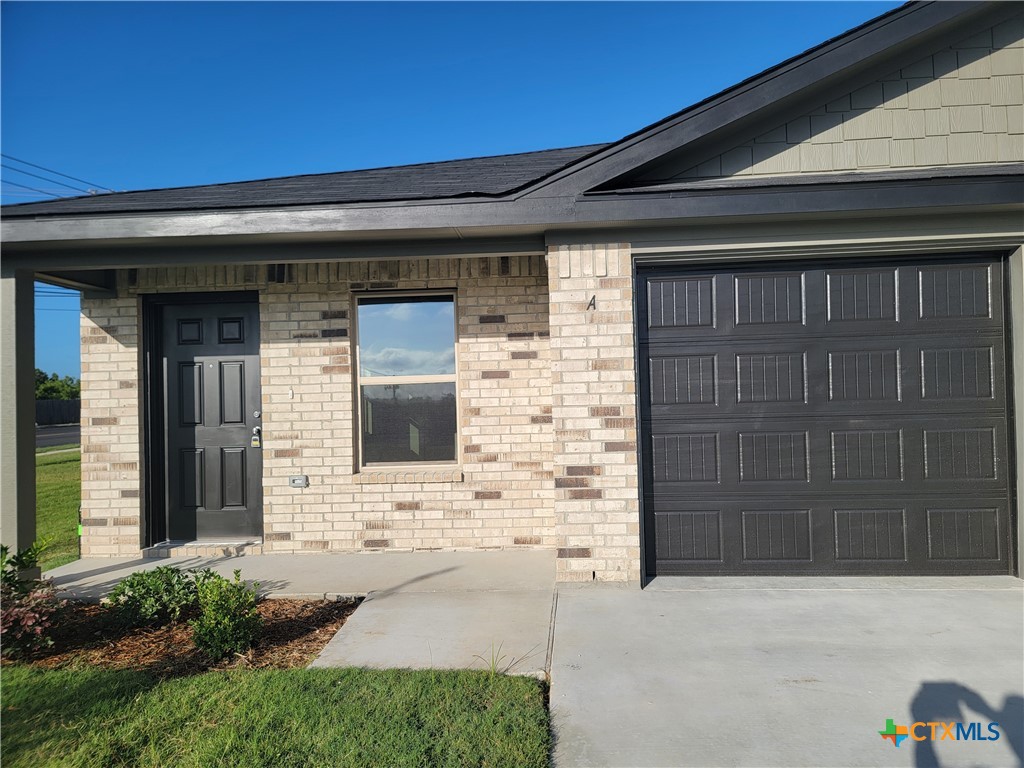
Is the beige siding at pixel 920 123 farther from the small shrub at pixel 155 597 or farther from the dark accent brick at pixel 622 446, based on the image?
the small shrub at pixel 155 597

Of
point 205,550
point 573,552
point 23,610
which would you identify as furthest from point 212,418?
point 573,552

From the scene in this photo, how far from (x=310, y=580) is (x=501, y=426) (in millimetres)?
2240

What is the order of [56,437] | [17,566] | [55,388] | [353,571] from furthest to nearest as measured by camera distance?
[55,388]
[56,437]
[353,571]
[17,566]

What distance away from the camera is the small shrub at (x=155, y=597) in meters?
4.29

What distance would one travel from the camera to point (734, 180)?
5027mm

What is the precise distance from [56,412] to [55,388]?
232 inches

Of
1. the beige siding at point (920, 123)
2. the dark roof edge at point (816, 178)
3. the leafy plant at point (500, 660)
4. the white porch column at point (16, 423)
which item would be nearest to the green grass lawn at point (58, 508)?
the white porch column at point (16, 423)

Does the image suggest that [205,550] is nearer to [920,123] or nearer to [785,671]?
[785,671]

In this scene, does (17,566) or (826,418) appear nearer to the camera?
(17,566)

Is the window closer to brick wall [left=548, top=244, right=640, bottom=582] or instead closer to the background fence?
brick wall [left=548, top=244, right=640, bottom=582]

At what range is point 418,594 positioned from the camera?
16.2ft

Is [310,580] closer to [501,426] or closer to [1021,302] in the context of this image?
[501,426]

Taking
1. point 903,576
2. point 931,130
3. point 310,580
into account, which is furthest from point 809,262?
point 310,580

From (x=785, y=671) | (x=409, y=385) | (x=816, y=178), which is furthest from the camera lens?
(x=409, y=385)
